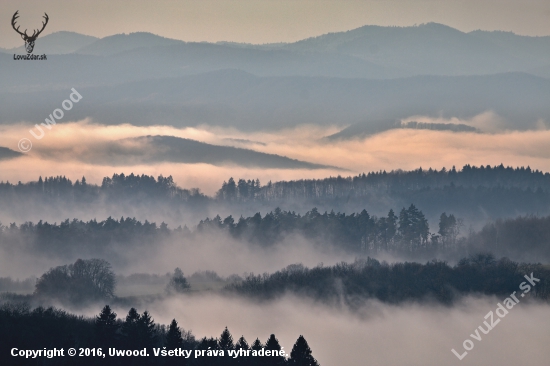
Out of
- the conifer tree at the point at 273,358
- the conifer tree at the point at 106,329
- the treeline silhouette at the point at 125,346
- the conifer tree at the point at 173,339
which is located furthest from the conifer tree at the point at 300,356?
the conifer tree at the point at 106,329

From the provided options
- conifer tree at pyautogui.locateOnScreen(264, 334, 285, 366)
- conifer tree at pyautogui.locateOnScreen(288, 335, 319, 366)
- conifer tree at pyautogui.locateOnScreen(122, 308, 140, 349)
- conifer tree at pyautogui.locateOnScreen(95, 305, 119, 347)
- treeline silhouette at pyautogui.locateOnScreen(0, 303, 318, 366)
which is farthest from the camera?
conifer tree at pyautogui.locateOnScreen(122, 308, 140, 349)

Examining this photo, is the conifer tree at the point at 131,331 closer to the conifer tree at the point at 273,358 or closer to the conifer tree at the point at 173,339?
the conifer tree at the point at 173,339

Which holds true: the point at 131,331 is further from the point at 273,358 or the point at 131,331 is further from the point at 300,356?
the point at 300,356

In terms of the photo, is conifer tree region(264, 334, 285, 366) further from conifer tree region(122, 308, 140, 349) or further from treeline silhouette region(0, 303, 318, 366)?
conifer tree region(122, 308, 140, 349)

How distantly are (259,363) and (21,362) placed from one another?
842 inches

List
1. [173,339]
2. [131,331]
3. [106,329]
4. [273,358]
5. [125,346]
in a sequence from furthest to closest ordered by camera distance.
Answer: [131,331] < [173,339] < [106,329] < [125,346] < [273,358]

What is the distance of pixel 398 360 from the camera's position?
200 meters

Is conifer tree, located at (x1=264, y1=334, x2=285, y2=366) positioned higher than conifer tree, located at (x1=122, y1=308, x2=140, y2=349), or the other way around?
conifer tree, located at (x1=122, y1=308, x2=140, y2=349)

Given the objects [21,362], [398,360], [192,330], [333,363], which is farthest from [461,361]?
[21,362]

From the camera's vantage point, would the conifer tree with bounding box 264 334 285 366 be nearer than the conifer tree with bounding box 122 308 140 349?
Yes

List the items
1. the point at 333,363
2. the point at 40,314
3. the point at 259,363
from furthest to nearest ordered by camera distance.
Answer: the point at 333,363, the point at 40,314, the point at 259,363

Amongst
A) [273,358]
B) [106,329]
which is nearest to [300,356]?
[273,358]

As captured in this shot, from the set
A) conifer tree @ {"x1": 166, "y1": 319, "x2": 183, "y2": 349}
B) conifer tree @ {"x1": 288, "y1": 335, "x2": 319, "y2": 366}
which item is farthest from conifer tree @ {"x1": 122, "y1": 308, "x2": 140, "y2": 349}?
conifer tree @ {"x1": 288, "y1": 335, "x2": 319, "y2": 366}

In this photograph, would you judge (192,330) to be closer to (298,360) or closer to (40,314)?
(40,314)
